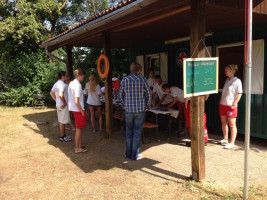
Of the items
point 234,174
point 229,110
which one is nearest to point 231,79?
point 229,110

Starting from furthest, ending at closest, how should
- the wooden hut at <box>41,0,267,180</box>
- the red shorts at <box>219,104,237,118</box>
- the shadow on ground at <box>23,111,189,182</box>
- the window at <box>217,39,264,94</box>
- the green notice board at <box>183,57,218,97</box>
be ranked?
the window at <box>217,39,264,94</box> → the red shorts at <box>219,104,237,118</box> → the shadow on ground at <box>23,111,189,182</box> → the wooden hut at <box>41,0,267,180</box> → the green notice board at <box>183,57,218,97</box>

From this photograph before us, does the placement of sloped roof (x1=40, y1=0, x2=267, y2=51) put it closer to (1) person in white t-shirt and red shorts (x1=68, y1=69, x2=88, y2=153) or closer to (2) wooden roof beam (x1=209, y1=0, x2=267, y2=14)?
(2) wooden roof beam (x1=209, y1=0, x2=267, y2=14)

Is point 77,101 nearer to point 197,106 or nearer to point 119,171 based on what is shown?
point 119,171

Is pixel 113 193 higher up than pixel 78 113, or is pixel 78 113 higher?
pixel 78 113

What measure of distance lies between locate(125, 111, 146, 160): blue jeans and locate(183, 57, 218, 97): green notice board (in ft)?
4.36

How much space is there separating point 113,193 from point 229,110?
9.89 ft

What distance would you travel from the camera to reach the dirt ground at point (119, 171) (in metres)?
3.29

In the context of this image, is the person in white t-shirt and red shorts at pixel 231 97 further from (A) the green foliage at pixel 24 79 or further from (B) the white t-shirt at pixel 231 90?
(A) the green foliage at pixel 24 79

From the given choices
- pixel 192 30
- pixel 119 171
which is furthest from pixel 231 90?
pixel 119 171

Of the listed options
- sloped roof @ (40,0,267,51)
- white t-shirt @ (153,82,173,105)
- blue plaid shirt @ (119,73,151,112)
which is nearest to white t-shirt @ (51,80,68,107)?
sloped roof @ (40,0,267,51)

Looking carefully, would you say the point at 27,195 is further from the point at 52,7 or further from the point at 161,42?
the point at 52,7

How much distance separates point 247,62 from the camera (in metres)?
2.60

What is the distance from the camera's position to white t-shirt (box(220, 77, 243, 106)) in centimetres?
472

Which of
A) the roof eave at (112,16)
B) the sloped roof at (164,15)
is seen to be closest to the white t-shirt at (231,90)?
the sloped roof at (164,15)
